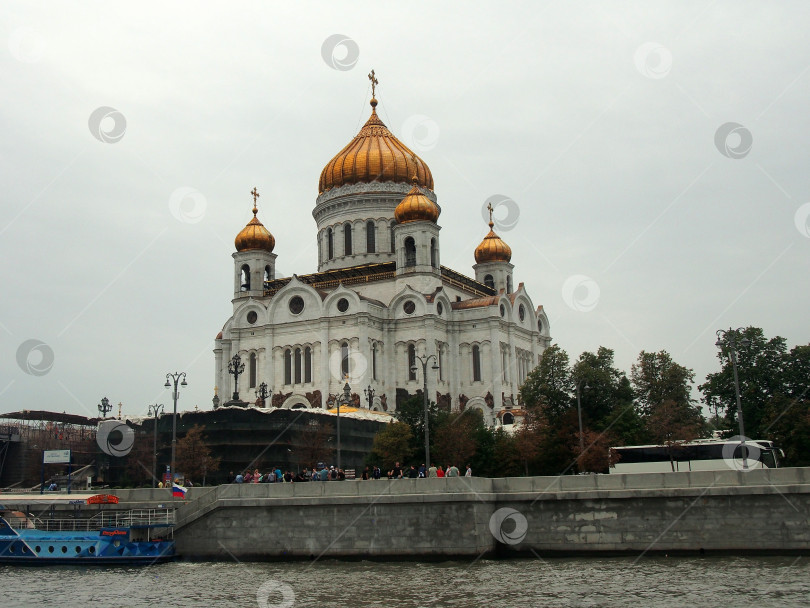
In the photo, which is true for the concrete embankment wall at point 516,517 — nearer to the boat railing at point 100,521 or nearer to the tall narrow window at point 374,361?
the boat railing at point 100,521

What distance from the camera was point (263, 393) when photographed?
63219mm

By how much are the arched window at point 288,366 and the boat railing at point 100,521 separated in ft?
115

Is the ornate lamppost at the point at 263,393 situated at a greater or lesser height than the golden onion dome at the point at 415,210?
Result: lesser

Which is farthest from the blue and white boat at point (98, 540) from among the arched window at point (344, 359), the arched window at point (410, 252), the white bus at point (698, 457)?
the arched window at point (410, 252)

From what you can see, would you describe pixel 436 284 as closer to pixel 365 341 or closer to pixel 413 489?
pixel 365 341

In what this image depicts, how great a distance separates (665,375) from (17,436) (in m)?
51.3

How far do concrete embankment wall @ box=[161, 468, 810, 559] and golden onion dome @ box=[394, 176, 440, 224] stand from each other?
133 feet

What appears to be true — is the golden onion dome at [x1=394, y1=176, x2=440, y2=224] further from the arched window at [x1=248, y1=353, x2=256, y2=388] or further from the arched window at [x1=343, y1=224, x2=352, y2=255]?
the arched window at [x1=248, y1=353, x2=256, y2=388]

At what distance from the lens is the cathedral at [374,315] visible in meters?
69.6

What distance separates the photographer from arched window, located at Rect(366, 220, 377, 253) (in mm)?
79062

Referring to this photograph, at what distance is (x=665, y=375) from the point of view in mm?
59250

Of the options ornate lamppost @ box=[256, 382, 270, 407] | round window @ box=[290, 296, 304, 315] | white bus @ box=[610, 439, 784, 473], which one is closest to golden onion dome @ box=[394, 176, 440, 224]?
round window @ box=[290, 296, 304, 315]

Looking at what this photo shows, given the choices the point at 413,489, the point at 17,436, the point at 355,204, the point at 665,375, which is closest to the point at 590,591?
the point at 413,489

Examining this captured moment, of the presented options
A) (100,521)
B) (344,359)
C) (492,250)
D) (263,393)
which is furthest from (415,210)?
(100,521)
